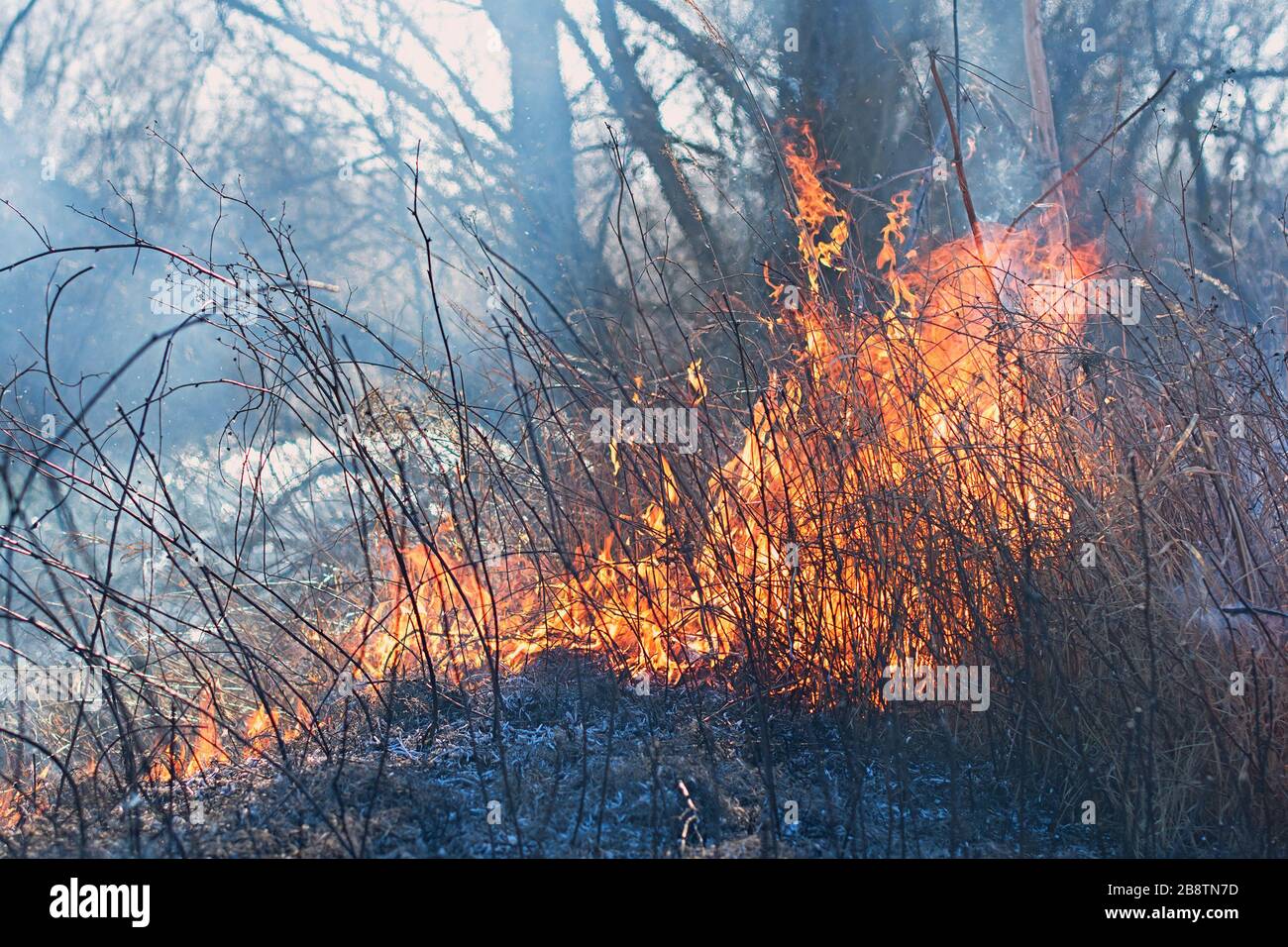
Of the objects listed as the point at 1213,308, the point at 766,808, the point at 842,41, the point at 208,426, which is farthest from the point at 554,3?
the point at 766,808

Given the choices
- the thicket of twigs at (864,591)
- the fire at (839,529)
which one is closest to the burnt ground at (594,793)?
the thicket of twigs at (864,591)

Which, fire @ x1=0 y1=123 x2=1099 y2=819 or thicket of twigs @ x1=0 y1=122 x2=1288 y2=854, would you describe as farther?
fire @ x1=0 y1=123 x2=1099 y2=819

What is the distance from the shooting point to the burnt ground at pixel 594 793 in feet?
8.89

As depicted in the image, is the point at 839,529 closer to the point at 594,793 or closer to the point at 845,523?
the point at 845,523

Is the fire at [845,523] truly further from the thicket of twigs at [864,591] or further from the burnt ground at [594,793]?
the burnt ground at [594,793]

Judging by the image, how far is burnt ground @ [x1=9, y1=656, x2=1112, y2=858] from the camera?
271cm

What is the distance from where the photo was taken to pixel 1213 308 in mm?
3258

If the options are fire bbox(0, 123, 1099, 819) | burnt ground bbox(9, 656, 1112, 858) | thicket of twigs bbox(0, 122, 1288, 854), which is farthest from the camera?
fire bbox(0, 123, 1099, 819)

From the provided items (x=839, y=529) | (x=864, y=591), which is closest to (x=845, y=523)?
(x=839, y=529)

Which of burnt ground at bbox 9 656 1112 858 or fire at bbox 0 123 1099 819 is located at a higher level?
fire at bbox 0 123 1099 819

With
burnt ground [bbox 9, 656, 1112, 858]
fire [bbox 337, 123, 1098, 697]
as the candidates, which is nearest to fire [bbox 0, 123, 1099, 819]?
fire [bbox 337, 123, 1098, 697]

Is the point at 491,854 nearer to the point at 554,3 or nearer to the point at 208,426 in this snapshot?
the point at 554,3

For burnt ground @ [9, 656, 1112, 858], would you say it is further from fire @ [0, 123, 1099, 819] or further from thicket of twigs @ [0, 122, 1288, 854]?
fire @ [0, 123, 1099, 819]
